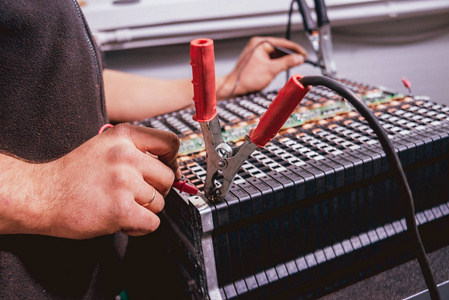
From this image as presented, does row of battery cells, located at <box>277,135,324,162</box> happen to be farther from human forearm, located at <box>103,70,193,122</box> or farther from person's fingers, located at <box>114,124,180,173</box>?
human forearm, located at <box>103,70,193,122</box>

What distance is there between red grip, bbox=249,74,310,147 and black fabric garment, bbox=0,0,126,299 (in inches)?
10.8

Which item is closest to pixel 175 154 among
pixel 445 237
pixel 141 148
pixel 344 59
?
pixel 141 148

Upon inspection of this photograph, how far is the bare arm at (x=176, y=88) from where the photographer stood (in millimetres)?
913

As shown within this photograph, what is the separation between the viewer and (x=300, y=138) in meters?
0.58

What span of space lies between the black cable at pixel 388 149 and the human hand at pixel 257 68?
1.81ft

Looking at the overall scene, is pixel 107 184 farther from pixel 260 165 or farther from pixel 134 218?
pixel 260 165

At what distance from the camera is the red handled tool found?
1.15 ft

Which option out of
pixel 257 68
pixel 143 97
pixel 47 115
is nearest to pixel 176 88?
pixel 143 97

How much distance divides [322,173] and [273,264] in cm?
13

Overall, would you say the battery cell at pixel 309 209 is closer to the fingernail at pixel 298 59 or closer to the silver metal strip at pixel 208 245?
the silver metal strip at pixel 208 245

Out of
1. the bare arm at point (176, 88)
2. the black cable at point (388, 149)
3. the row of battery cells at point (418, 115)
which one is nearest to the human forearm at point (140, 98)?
the bare arm at point (176, 88)

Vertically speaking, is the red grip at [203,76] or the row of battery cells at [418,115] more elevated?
the red grip at [203,76]

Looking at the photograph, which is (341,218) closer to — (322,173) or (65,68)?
(322,173)

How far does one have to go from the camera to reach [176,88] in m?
0.94
